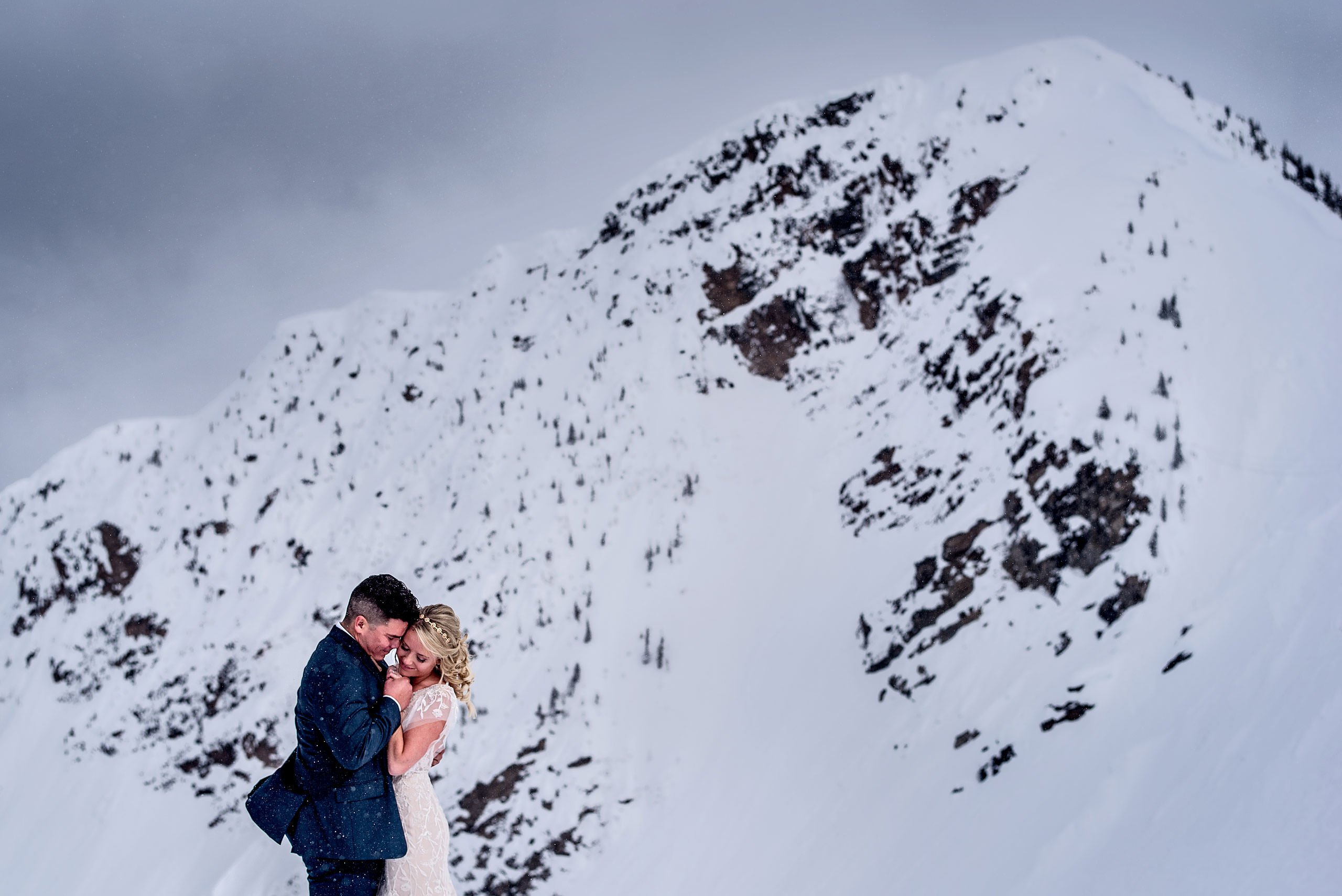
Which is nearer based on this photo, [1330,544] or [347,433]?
[1330,544]

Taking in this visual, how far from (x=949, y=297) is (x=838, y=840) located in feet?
71.1

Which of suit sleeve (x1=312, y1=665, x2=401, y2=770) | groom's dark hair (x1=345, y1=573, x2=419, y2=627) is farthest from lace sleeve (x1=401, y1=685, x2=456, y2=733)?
groom's dark hair (x1=345, y1=573, x2=419, y2=627)

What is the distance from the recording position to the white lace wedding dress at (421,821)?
4.23m

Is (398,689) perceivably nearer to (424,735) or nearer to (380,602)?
(424,735)

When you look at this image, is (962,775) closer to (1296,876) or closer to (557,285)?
(1296,876)

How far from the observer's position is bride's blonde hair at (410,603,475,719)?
4.21 meters

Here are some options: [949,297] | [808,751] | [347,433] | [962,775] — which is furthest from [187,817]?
[949,297]

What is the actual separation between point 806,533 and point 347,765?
25.5 metres

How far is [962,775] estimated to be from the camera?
17.8 m

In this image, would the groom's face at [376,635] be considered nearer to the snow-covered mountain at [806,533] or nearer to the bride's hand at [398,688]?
the bride's hand at [398,688]

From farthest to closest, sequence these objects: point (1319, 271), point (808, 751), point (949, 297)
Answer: point (949, 297) < point (1319, 271) < point (808, 751)

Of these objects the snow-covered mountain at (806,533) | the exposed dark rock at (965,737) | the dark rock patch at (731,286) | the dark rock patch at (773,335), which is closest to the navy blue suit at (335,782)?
the snow-covered mountain at (806,533)

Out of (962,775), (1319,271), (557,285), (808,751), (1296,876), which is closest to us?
(1296,876)

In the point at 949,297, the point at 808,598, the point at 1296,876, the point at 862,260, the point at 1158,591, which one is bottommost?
the point at 1296,876
